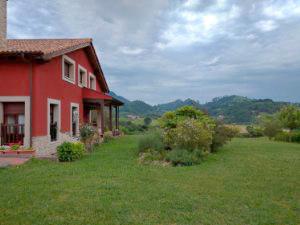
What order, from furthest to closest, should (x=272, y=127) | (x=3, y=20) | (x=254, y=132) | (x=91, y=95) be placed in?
1. (x=254, y=132)
2. (x=272, y=127)
3. (x=91, y=95)
4. (x=3, y=20)

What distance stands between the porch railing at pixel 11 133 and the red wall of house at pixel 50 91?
0.87 metres

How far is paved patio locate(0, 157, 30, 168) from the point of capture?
10080 mm

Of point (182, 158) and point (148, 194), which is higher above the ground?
point (182, 158)

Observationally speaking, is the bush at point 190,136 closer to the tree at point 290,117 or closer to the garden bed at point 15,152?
the garden bed at point 15,152

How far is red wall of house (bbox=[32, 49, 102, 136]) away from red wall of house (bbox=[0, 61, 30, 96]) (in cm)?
35

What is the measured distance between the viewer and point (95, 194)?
6609 millimetres

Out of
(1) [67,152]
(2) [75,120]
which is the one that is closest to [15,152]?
(1) [67,152]

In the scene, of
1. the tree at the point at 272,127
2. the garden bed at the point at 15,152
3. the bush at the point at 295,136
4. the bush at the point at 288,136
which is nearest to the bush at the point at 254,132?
the tree at the point at 272,127

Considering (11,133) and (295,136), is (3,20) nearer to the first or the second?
(11,133)

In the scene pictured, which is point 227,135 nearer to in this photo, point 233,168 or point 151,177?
point 233,168

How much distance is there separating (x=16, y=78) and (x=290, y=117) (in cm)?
2282

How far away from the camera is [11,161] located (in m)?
10.7

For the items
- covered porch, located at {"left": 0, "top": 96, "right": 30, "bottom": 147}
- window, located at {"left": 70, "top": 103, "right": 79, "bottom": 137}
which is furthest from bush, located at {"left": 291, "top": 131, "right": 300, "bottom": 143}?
covered porch, located at {"left": 0, "top": 96, "right": 30, "bottom": 147}

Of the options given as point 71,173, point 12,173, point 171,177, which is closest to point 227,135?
point 171,177
